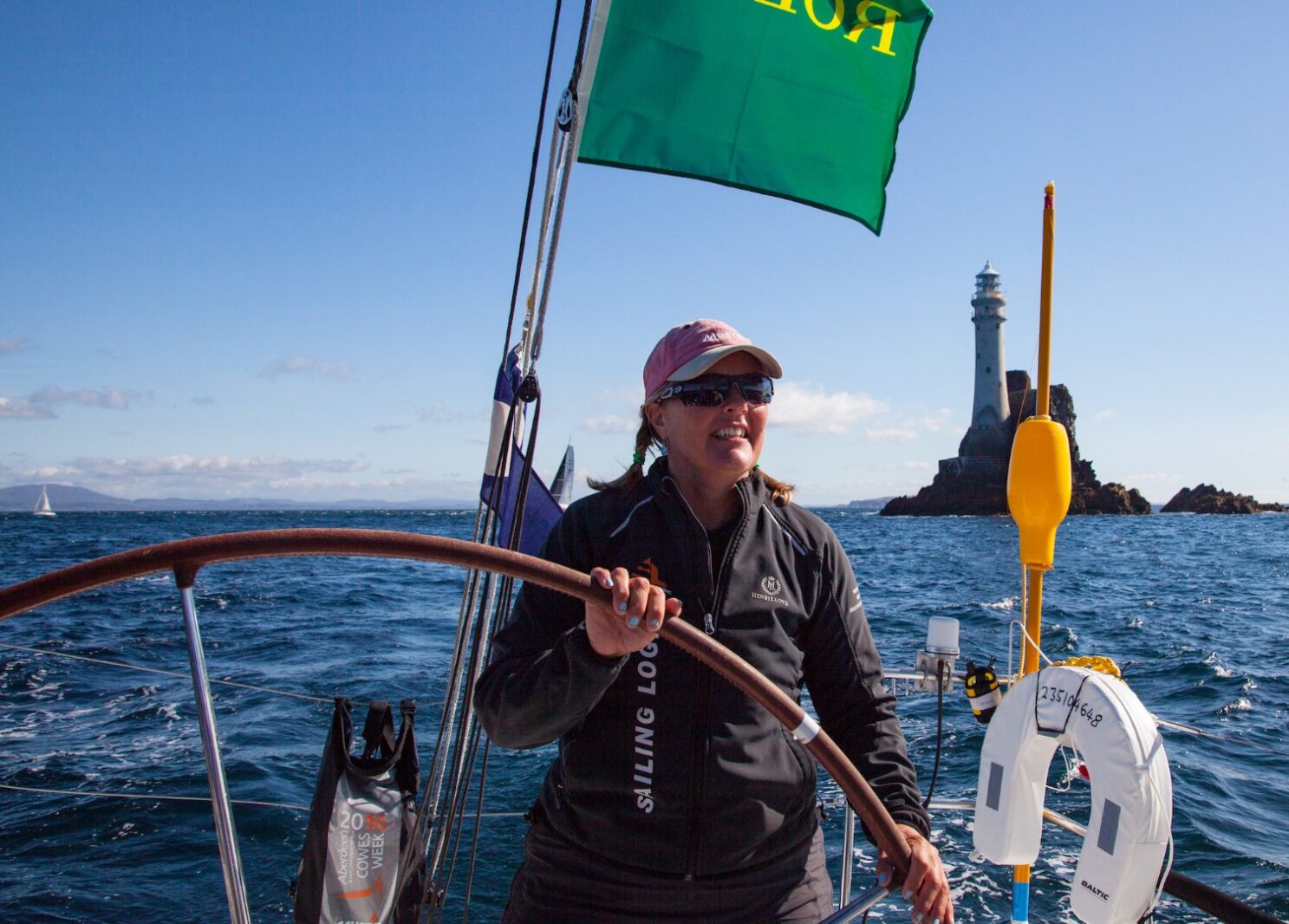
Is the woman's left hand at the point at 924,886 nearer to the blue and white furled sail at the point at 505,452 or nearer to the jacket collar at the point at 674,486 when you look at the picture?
the jacket collar at the point at 674,486

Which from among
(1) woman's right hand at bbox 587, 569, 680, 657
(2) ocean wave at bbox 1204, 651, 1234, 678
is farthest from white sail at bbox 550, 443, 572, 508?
(1) woman's right hand at bbox 587, 569, 680, 657

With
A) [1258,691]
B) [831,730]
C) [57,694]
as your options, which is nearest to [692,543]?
[831,730]

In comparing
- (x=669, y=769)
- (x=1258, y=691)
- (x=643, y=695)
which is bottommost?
(x=1258, y=691)

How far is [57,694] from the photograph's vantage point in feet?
30.0

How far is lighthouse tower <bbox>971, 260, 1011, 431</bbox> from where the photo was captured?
67125mm

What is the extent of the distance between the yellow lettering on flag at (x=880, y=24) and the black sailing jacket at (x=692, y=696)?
173 cm

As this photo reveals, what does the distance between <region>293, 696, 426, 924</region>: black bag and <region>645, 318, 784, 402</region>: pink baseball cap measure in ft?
4.43

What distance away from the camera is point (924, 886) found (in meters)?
1.64

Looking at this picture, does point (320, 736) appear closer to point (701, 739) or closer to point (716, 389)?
point (701, 739)

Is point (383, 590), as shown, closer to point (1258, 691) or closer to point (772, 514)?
point (1258, 691)

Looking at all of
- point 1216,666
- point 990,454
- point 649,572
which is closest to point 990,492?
point 990,454

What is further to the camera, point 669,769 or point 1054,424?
point 1054,424

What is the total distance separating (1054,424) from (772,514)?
1352mm

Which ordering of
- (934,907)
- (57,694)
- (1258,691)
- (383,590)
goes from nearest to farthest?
(934,907), (57,694), (1258,691), (383,590)
